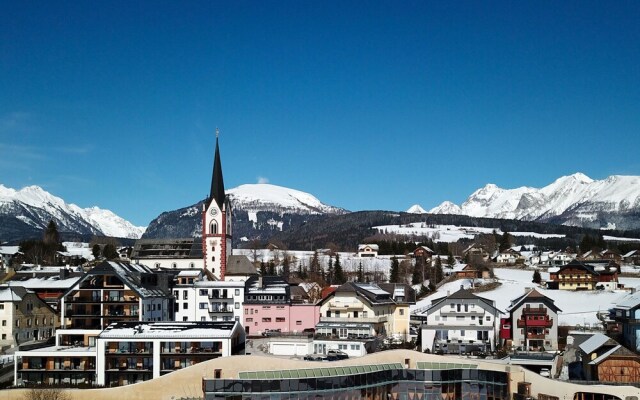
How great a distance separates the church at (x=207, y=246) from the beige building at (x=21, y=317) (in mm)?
23097

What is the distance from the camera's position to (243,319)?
71.6m

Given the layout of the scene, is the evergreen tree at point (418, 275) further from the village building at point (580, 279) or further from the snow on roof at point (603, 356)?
the snow on roof at point (603, 356)

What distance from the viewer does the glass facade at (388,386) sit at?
42.2 m

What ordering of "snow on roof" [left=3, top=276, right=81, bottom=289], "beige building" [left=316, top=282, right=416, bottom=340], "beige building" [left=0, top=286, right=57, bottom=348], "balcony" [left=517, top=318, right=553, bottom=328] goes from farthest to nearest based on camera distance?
"snow on roof" [left=3, top=276, right=81, bottom=289], "beige building" [left=0, top=286, right=57, bottom=348], "beige building" [left=316, top=282, right=416, bottom=340], "balcony" [left=517, top=318, right=553, bottom=328]

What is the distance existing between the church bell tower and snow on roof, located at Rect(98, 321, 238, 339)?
35.2 m

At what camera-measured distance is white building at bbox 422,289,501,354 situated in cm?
6003

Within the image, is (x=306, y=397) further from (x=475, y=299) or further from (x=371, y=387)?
(x=475, y=299)

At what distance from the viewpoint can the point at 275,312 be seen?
234 feet

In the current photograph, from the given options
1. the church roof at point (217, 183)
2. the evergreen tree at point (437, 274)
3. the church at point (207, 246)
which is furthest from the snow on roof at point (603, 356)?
the evergreen tree at point (437, 274)

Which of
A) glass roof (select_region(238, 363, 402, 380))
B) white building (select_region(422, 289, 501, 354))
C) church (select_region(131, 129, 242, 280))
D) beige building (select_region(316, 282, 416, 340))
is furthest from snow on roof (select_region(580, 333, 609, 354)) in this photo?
church (select_region(131, 129, 242, 280))

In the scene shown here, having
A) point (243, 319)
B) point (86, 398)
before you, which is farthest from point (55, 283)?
point (86, 398)

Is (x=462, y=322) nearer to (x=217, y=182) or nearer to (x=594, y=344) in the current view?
(x=594, y=344)

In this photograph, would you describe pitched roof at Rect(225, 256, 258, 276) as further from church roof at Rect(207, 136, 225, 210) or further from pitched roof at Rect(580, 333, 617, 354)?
pitched roof at Rect(580, 333, 617, 354)

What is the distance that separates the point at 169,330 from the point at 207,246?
39.3m
